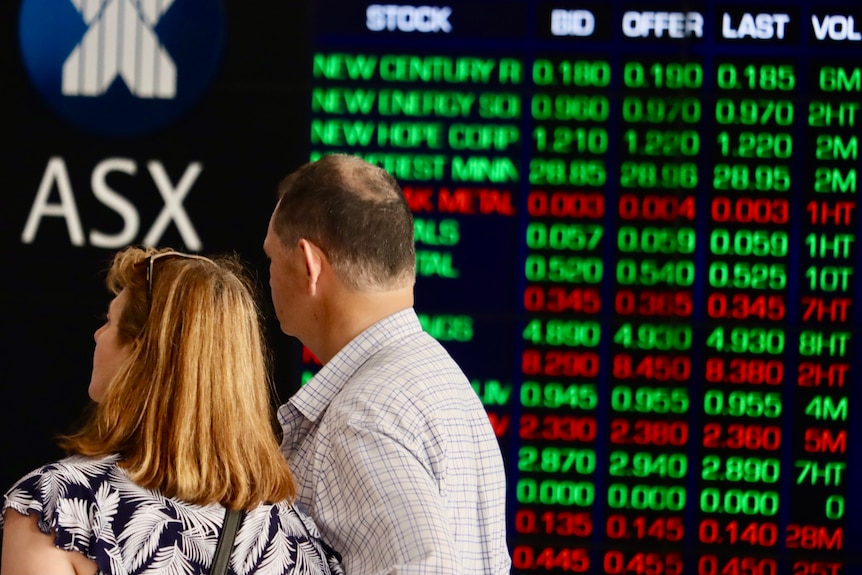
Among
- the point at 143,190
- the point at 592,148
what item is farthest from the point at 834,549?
the point at 143,190

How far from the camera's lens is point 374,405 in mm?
1435

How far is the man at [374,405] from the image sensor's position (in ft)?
4.52

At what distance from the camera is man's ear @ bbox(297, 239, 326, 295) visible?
5.26 feet

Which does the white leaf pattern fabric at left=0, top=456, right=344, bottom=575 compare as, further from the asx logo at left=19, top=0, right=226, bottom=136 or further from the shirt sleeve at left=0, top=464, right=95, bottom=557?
the asx logo at left=19, top=0, right=226, bottom=136

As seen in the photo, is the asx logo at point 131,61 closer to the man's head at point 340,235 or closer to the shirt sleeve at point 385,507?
the man's head at point 340,235

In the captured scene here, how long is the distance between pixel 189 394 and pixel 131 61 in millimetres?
2019

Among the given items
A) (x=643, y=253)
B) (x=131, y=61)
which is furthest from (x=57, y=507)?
(x=131, y=61)

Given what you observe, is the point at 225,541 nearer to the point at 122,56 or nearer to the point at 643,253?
the point at 643,253

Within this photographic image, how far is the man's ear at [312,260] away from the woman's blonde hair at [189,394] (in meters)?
0.17

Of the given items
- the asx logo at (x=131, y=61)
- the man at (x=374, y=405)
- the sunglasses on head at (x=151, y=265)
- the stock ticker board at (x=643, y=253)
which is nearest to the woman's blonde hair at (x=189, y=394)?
the sunglasses on head at (x=151, y=265)

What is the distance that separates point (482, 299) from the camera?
9.75 ft

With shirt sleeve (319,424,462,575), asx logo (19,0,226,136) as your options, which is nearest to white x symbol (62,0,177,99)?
asx logo (19,0,226,136)

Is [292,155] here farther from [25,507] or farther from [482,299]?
[25,507]

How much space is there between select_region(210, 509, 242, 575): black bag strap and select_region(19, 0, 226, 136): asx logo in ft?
6.60
